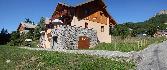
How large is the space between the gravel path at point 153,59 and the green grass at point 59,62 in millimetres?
1183

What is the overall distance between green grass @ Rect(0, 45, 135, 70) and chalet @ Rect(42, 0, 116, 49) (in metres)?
14.7

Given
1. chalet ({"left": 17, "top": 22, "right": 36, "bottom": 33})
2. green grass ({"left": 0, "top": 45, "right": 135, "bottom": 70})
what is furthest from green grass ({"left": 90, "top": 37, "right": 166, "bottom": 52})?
chalet ({"left": 17, "top": 22, "right": 36, "bottom": 33})

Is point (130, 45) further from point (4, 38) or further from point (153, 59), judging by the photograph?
point (4, 38)

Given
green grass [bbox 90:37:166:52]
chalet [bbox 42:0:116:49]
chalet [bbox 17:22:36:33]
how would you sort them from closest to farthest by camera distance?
1. green grass [bbox 90:37:166:52]
2. chalet [bbox 42:0:116:49]
3. chalet [bbox 17:22:36:33]

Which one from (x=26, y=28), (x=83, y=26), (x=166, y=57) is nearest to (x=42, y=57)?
(x=166, y=57)

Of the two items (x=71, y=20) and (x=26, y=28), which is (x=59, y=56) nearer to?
(x=71, y=20)

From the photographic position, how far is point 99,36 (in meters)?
60.3

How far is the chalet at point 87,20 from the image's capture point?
2219 inches

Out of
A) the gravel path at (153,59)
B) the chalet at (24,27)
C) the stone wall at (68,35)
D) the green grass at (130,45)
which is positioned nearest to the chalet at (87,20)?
the stone wall at (68,35)

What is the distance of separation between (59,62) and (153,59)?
10074 millimetres

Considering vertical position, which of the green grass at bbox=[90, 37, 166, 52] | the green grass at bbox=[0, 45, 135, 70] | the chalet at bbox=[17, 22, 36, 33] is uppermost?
the chalet at bbox=[17, 22, 36, 33]

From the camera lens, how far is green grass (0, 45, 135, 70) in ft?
112

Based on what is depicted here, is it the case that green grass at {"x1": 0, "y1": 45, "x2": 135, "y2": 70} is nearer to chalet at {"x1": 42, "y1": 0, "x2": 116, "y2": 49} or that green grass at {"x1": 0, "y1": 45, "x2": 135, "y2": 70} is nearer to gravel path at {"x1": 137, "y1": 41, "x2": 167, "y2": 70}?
gravel path at {"x1": 137, "y1": 41, "x2": 167, "y2": 70}

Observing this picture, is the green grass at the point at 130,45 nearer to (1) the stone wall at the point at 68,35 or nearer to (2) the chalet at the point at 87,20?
(2) the chalet at the point at 87,20
